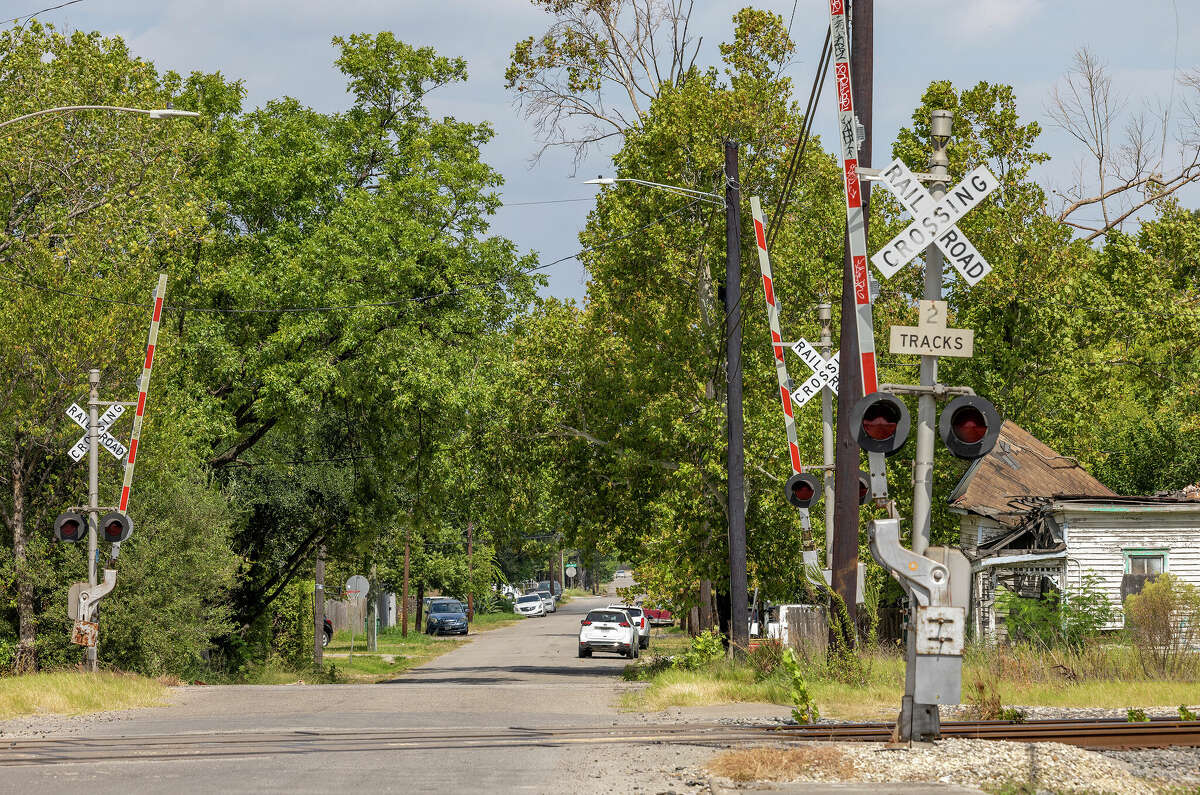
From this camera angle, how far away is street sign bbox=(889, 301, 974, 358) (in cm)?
1109

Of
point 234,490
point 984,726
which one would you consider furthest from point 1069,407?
point 984,726

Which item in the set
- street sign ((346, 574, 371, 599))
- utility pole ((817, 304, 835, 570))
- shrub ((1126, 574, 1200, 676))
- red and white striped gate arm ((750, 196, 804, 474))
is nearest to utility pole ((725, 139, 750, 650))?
utility pole ((817, 304, 835, 570))

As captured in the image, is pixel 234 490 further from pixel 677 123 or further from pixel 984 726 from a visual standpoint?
pixel 984 726

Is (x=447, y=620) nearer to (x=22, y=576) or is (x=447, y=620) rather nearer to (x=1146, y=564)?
(x=22, y=576)

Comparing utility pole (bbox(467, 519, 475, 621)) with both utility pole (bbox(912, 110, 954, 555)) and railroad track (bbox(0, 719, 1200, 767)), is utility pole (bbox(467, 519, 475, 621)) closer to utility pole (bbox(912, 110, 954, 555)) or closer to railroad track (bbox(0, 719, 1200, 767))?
railroad track (bbox(0, 719, 1200, 767))

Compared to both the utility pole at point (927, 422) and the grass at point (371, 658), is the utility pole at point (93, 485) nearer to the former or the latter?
the grass at point (371, 658)

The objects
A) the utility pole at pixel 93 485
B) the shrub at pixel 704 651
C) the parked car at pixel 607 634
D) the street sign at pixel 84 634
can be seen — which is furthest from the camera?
the parked car at pixel 607 634

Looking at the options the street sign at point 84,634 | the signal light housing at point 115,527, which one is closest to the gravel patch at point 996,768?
the signal light housing at point 115,527

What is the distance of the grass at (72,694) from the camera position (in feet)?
57.6

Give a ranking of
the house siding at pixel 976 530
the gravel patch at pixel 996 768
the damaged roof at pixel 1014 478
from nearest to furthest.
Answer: the gravel patch at pixel 996 768
the house siding at pixel 976 530
the damaged roof at pixel 1014 478

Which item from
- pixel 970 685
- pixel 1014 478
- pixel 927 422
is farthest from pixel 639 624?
pixel 927 422

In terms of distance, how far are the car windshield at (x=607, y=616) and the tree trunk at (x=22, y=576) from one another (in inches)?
821

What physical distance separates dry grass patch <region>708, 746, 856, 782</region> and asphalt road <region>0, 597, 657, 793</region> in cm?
127

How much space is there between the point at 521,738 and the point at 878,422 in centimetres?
526
